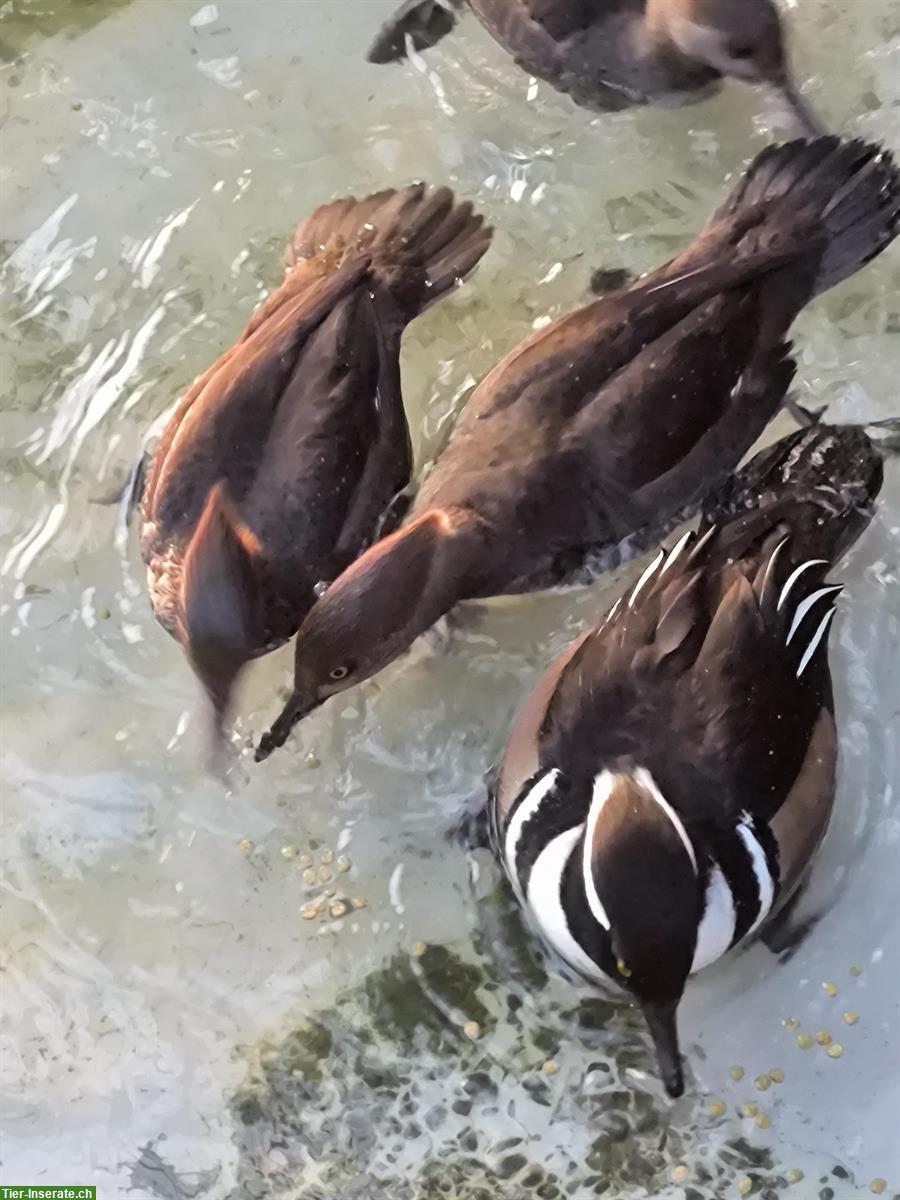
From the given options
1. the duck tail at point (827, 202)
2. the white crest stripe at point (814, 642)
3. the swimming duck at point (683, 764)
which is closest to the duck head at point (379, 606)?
the swimming duck at point (683, 764)

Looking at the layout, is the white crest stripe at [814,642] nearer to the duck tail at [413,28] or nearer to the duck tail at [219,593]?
the duck tail at [219,593]

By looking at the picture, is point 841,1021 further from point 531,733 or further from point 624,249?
point 624,249

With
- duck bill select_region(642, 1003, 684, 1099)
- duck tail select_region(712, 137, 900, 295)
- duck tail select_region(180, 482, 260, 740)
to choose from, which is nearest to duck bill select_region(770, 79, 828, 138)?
duck tail select_region(712, 137, 900, 295)

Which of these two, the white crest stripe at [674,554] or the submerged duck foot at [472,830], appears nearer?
the white crest stripe at [674,554]

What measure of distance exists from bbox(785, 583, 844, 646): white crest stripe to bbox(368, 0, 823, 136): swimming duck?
0.75 m

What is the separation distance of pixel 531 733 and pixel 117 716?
621 millimetres

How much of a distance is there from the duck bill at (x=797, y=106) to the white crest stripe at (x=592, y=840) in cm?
99

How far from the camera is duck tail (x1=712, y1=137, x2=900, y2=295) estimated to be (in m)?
1.32

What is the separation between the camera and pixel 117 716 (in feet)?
5.12

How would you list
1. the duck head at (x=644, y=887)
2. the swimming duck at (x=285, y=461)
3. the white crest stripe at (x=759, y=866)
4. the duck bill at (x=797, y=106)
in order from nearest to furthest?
the duck head at (x=644, y=887) < the white crest stripe at (x=759, y=866) < the swimming duck at (x=285, y=461) < the duck bill at (x=797, y=106)

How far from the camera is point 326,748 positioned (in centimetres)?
152

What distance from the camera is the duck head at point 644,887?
1039mm

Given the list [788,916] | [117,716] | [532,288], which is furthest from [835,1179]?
[532,288]

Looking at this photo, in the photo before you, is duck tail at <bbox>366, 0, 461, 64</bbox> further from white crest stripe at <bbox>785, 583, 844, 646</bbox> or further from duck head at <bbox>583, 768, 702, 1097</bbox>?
duck head at <bbox>583, 768, 702, 1097</bbox>
